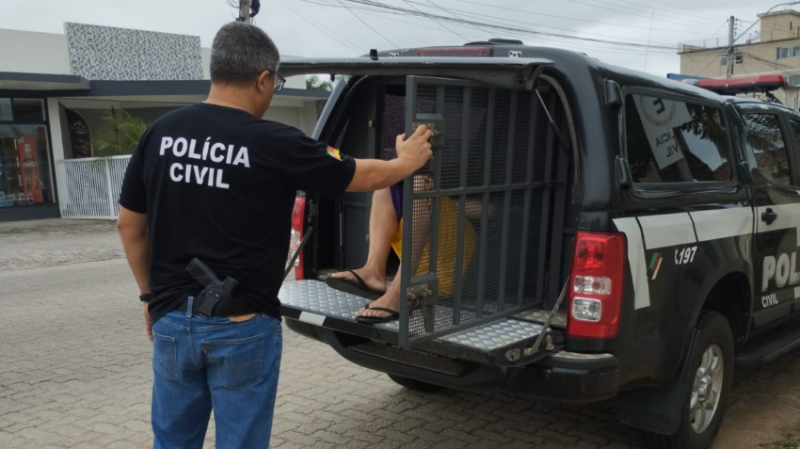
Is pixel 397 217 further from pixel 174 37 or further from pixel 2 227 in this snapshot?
pixel 174 37

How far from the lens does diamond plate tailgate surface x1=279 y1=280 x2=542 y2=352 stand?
3.00 meters

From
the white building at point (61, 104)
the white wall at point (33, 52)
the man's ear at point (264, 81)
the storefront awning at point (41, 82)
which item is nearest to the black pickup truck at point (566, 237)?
the man's ear at point (264, 81)

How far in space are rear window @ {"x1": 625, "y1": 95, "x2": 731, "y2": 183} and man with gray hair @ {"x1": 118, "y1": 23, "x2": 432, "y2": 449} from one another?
1542mm

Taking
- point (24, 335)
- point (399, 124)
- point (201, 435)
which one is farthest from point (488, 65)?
point (24, 335)

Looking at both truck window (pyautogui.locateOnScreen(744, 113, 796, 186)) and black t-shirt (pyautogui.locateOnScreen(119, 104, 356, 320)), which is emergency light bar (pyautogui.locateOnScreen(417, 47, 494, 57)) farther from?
truck window (pyautogui.locateOnScreen(744, 113, 796, 186))

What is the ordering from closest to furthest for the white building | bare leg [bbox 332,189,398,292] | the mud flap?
the mud flap → bare leg [bbox 332,189,398,292] → the white building

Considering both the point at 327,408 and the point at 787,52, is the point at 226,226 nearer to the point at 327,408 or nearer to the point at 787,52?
the point at 327,408

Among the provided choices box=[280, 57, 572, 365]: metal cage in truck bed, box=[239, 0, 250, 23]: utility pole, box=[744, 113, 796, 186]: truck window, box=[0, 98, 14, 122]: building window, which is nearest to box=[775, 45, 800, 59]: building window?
box=[239, 0, 250, 23]: utility pole

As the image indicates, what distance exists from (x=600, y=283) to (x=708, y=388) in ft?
4.18

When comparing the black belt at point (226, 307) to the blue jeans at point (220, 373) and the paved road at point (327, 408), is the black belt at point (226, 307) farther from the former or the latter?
the paved road at point (327, 408)

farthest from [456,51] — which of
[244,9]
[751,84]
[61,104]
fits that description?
[61,104]

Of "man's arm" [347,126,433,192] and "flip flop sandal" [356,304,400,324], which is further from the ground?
"man's arm" [347,126,433,192]

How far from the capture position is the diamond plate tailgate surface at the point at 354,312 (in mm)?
3002

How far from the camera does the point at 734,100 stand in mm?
4312
